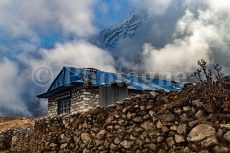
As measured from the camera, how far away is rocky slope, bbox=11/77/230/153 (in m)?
7.39

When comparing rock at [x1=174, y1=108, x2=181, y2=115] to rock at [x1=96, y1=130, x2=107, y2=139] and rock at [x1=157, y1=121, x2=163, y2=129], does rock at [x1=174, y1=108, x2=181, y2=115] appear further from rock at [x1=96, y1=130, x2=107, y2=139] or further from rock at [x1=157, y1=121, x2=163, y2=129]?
rock at [x1=96, y1=130, x2=107, y2=139]

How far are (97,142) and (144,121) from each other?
82.0 inches

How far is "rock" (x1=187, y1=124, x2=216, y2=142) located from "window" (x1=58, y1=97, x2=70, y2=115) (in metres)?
20.1

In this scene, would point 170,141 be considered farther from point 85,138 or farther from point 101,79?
point 101,79

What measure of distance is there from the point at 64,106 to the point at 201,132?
2139cm

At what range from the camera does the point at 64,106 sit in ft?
91.6

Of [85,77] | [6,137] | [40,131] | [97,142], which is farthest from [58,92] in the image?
[97,142]

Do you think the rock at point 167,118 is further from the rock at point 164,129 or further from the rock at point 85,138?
the rock at point 85,138

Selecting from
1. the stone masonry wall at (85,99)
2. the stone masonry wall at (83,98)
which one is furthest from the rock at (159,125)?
the stone masonry wall at (85,99)

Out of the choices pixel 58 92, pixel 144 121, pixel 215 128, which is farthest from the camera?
pixel 58 92

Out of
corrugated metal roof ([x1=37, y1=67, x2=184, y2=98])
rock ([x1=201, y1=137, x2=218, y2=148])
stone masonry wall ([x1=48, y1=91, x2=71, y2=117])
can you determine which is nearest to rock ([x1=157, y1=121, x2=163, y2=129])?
rock ([x1=201, y1=137, x2=218, y2=148])

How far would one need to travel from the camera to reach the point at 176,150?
25.7 feet

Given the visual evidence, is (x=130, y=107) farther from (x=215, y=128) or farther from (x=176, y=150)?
(x=215, y=128)

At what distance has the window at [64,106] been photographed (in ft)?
89.2
